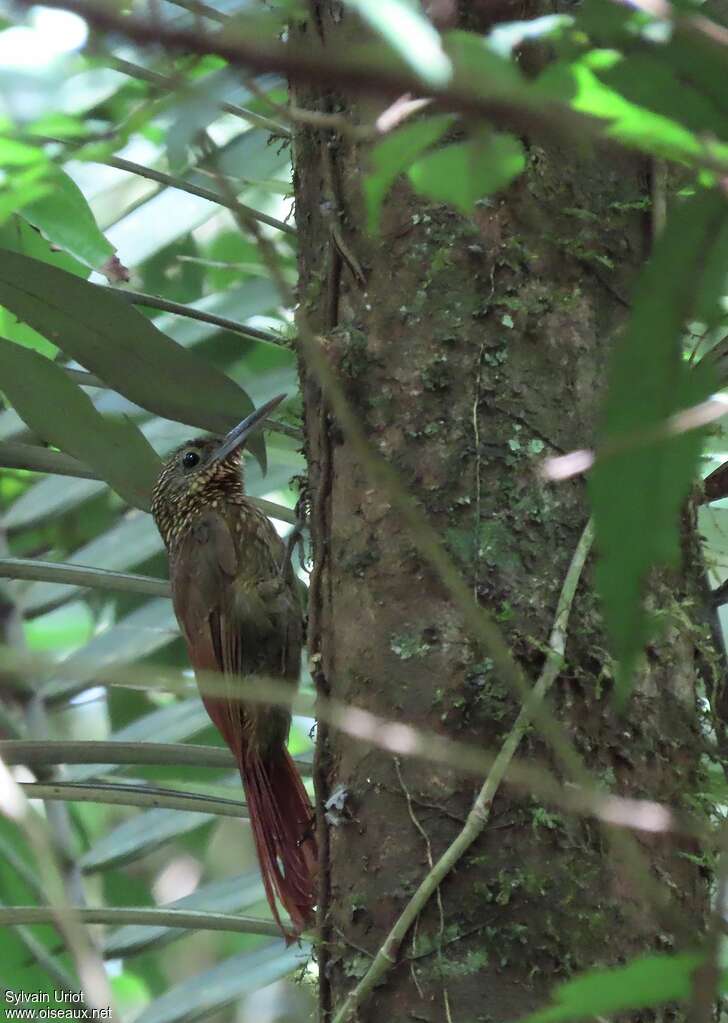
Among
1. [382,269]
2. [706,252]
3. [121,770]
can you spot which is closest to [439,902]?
[382,269]

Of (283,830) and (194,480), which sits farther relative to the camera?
(194,480)

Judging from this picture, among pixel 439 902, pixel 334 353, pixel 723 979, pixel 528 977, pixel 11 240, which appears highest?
pixel 11 240

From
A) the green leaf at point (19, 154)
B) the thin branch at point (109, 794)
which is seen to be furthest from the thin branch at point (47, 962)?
the green leaf at point (19, 154)

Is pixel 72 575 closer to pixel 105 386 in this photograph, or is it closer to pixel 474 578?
pixel 105 386

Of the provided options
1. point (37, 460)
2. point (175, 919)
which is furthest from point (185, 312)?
point (175, 919)

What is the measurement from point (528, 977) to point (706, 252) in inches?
38.3

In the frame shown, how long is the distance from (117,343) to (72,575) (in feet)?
1.61

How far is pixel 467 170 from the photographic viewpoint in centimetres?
83

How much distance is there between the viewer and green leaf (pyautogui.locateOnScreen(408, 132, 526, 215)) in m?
0.82

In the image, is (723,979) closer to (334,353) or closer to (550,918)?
(550,918)

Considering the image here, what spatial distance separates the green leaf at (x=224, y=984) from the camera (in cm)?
263

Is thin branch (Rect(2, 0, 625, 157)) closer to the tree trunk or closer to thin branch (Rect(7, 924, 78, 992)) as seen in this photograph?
the tree trunk

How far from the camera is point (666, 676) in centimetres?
171

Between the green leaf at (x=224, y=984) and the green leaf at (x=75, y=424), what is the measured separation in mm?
1027
